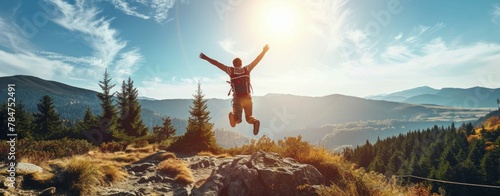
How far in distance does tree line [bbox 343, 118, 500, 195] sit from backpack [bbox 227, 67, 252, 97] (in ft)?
196

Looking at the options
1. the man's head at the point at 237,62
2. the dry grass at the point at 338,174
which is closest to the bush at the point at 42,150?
the man's head at the point at 237,62

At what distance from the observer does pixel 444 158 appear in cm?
9100

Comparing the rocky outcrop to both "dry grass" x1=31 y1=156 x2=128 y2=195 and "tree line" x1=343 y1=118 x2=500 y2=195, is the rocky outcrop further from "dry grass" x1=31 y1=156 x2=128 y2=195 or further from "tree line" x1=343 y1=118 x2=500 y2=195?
"tree line" x1=343 y1=118 x2=500 y2=195

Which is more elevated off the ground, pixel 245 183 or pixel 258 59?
pixel 258 59

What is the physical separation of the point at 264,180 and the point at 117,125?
110 ft

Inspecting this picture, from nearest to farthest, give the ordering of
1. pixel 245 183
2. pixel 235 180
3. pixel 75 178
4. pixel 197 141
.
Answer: pixel 245 183 → pixel 235 180 → pixel 75 178 → pixel 197 141

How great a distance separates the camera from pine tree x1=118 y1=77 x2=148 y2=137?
40250mm

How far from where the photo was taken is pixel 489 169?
75.8m

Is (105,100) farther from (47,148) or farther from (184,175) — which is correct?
(184,175)

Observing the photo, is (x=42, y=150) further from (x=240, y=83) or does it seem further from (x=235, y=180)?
(x=240, y=83)

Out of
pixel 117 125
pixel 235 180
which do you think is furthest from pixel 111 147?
pixel 117 125

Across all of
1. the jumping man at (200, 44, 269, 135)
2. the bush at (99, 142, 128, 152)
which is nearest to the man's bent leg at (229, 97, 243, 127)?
the jumping man at (200, 44, 269, 135)

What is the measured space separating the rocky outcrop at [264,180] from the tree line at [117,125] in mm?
14619

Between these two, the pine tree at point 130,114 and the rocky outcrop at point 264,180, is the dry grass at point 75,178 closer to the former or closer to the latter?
the rocky outcrop at point 264,180
